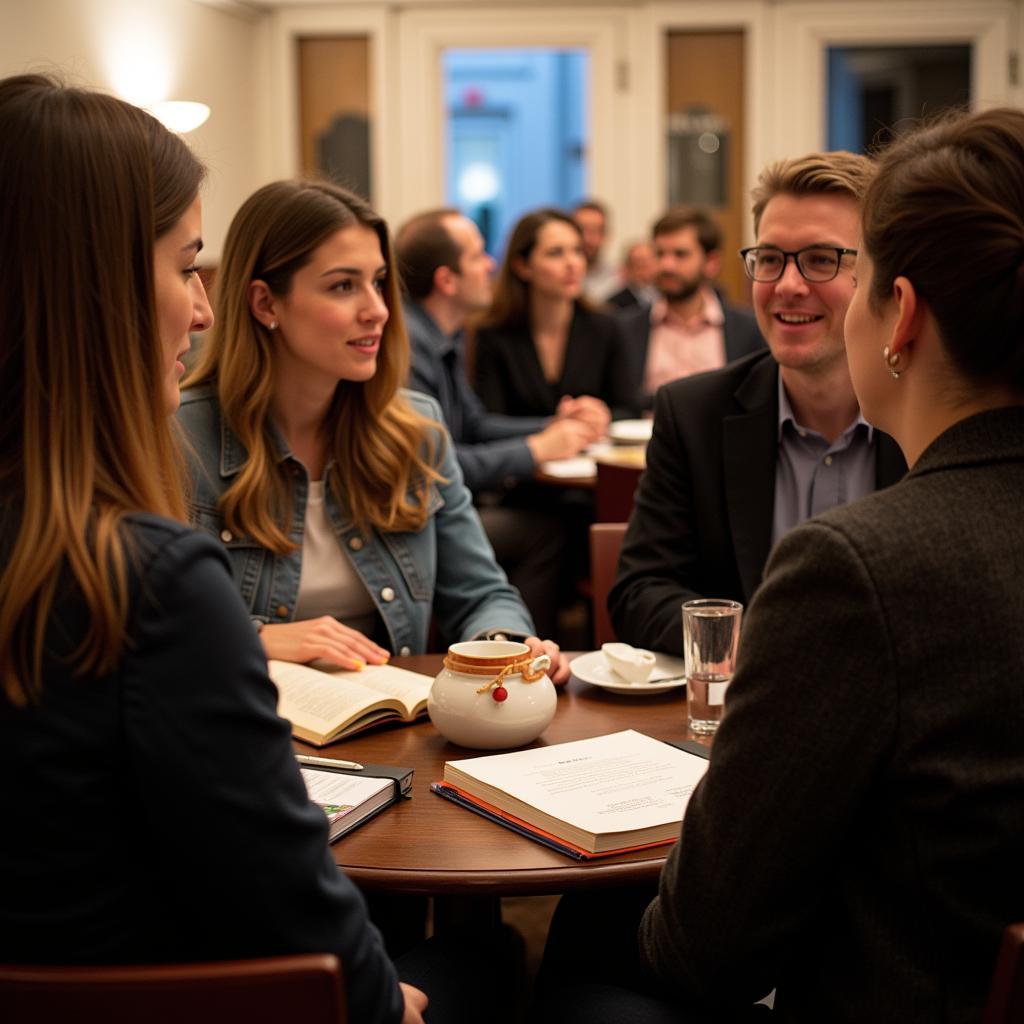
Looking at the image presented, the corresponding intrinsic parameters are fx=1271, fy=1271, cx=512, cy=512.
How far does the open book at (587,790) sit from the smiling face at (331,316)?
0.96 m

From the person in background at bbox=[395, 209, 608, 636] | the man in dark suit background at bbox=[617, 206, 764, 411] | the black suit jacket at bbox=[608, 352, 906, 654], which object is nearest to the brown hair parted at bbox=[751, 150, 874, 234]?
A: the black suit jacket at bbox=[608, 352, 906, 654]

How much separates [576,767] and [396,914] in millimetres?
574

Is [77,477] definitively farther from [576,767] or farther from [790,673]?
[576,767]

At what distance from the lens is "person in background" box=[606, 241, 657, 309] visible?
753cm

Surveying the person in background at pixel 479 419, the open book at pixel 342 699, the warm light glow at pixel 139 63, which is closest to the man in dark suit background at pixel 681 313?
the person in background at pixel 479 419

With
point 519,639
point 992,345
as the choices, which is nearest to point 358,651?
point 519,639

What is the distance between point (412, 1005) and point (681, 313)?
5.19m

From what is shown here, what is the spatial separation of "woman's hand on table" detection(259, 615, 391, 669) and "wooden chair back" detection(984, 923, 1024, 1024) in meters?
1.12

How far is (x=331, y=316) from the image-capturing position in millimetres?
2270

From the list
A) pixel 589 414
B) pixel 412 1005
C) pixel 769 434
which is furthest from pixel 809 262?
pixel 589 414

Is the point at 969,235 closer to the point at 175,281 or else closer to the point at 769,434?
the point at 175,281

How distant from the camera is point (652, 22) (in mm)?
8266

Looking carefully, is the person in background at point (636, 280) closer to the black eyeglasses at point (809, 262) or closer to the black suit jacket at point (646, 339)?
the black suit jacket at point (646, 339)

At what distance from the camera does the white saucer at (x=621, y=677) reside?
179cm
